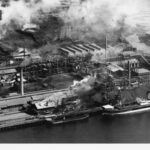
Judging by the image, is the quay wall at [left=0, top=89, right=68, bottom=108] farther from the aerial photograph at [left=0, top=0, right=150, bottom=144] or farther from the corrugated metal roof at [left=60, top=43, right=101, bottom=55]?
the corrugated metal roof at [left=60, top=43, right=101, bottom=55]

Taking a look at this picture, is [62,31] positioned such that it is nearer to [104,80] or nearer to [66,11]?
[66,11]

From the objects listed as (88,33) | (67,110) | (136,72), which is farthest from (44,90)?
(136,72)

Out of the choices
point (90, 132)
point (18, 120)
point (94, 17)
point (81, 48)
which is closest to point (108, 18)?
point (94, 17)

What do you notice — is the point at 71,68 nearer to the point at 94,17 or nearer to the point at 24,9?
the point at 94,17

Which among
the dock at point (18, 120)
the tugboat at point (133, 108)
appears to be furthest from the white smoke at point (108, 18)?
the dock at point (18, 120)

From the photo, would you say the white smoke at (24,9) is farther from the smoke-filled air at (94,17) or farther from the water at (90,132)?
the water at (90,132)

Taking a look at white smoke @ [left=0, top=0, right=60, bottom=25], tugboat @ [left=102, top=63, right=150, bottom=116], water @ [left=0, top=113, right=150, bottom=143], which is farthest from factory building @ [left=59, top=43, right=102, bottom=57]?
water @ [left=0, top=113, right=150, bottom=143]
